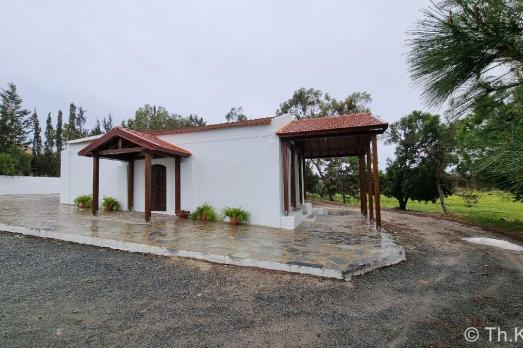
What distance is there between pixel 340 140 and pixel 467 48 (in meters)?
8.44

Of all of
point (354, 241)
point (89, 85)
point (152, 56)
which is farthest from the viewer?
point (89, 85)

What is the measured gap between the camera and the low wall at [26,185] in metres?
18.0

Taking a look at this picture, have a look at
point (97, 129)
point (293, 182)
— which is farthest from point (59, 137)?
point (293, 182)

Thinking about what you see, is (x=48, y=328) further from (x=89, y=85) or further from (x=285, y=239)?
(x=89, y=85)

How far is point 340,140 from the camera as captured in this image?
1031 centimetres

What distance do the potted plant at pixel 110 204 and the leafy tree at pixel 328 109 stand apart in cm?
1437

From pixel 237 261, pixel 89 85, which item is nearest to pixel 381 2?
pixel 237 261

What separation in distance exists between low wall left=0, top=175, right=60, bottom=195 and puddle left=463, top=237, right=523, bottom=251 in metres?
25.8

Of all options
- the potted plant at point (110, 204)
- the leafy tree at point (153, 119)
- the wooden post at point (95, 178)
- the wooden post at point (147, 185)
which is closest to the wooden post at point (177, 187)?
the wooden post at point (147, 185)

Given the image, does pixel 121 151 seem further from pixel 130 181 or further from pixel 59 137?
pixel 59 137

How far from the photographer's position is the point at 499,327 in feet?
10.0

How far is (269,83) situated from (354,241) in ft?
54.3

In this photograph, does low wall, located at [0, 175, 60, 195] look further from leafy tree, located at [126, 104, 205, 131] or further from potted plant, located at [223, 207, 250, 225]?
potted plant, located at [223, 207, 250, 225]

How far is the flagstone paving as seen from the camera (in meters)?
5.09
